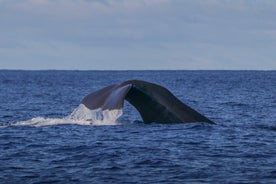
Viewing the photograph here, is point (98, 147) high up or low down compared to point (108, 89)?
down

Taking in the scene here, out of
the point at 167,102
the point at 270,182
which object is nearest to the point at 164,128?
the point at 167,102

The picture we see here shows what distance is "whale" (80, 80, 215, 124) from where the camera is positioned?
77.2 feet

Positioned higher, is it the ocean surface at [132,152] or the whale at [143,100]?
the whale at [143,100]

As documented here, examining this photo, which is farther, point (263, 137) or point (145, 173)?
point (263, 137)

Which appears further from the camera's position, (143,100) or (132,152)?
(143,100)

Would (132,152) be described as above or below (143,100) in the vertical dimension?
below

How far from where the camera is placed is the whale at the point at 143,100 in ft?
77.2

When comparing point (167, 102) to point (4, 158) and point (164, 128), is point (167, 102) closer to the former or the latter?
point (164, 128)

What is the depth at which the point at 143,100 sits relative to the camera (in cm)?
2480

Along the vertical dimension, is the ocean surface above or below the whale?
below

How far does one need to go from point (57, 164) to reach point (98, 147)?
12.0ft

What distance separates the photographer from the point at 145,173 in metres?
18.9

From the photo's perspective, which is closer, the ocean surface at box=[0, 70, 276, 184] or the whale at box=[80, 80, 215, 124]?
the ocean surface at box=[0, 70, 276, 184]

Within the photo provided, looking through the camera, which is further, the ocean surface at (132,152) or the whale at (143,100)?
the whale at (143,100)
